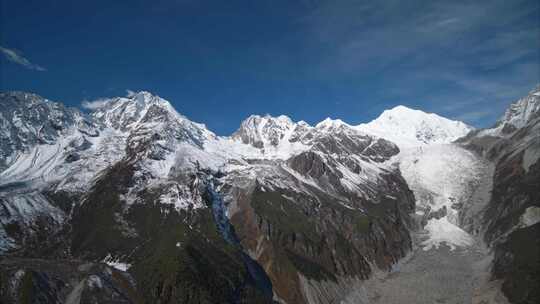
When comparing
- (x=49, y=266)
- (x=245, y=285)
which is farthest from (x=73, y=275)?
(x=245, y=285)

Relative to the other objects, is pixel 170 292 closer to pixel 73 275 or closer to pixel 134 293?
pixel 134 293

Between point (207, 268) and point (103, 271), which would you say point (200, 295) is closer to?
point (207, 268)

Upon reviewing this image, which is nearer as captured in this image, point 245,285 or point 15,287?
point 15,287

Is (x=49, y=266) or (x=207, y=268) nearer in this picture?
(x=49, y=266)

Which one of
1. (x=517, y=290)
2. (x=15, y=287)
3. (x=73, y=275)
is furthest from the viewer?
(x=517, y=290)

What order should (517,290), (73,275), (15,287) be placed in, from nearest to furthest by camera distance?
(15,287) → (73,275) → (517,290)

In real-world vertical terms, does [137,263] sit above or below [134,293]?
above

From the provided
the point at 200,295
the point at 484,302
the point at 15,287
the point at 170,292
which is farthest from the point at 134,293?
the point at 484,302

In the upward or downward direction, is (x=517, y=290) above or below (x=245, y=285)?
below

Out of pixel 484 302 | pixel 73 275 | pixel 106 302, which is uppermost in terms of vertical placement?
pixel 73 275
